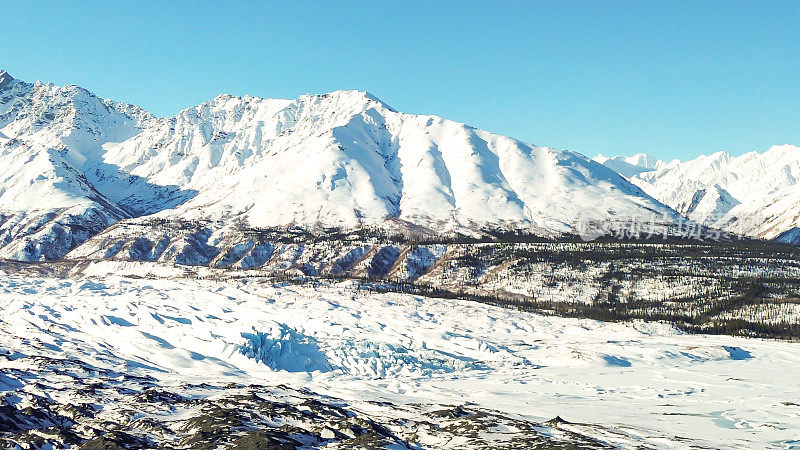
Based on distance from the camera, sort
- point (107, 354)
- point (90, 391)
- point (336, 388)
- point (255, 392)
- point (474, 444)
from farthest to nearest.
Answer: point (107, 354), point (336, 388), point (255, 392), point (90, 391), point (474, 444)

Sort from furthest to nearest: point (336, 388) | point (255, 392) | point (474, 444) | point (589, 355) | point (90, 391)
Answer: point (589, 355), point (336, 388), point (255, 392), point (90, 391), point (474, 444)

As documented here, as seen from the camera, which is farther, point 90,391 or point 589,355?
point 589,355

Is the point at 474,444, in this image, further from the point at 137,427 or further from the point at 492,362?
the point at 492,362

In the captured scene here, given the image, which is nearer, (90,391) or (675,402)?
(90,391)

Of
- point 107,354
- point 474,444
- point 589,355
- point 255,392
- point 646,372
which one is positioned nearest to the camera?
point 474,444

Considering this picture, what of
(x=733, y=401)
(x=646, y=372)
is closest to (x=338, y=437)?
(x=733, y=401)

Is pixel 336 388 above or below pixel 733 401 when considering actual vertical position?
below

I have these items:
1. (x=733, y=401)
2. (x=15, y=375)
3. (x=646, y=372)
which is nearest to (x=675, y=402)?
(x=733, y=401)

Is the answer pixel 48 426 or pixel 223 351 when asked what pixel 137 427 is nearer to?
pixel 48 426

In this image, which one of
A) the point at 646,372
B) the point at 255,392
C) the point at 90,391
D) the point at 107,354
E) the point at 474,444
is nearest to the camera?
the point at 474,444
